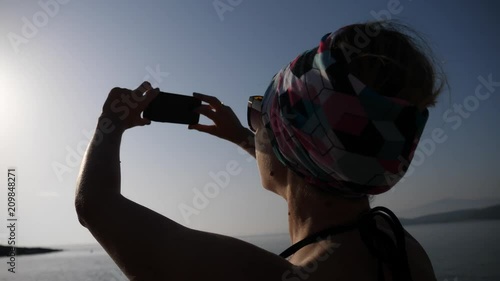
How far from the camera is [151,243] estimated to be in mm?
1336

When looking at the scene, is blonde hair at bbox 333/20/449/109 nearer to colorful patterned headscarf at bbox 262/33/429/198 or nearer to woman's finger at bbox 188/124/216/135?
colorful patterned headscarf at bbox 262/33/429/198

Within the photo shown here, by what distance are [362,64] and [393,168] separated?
0.46 metres

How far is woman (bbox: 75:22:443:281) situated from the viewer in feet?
4.48

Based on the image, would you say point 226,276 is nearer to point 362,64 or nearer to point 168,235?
point 168,235

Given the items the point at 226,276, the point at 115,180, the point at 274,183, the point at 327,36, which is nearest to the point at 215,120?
the point at 274,183

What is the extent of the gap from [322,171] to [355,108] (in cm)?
31

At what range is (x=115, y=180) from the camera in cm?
146

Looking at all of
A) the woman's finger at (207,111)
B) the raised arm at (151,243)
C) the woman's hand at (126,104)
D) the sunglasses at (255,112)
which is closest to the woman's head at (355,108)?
the sunglasses at (255,112)

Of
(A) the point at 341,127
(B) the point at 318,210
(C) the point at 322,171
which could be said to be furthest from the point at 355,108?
(B) the point at 318,210

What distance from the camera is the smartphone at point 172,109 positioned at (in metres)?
2.21

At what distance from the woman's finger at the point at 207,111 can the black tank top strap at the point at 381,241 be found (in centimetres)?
120

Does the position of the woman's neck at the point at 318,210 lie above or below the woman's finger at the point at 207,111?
below

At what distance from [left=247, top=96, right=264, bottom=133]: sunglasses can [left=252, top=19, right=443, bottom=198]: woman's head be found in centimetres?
31

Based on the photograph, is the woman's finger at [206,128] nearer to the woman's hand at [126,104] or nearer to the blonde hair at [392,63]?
the woman's hand at [126,104]
